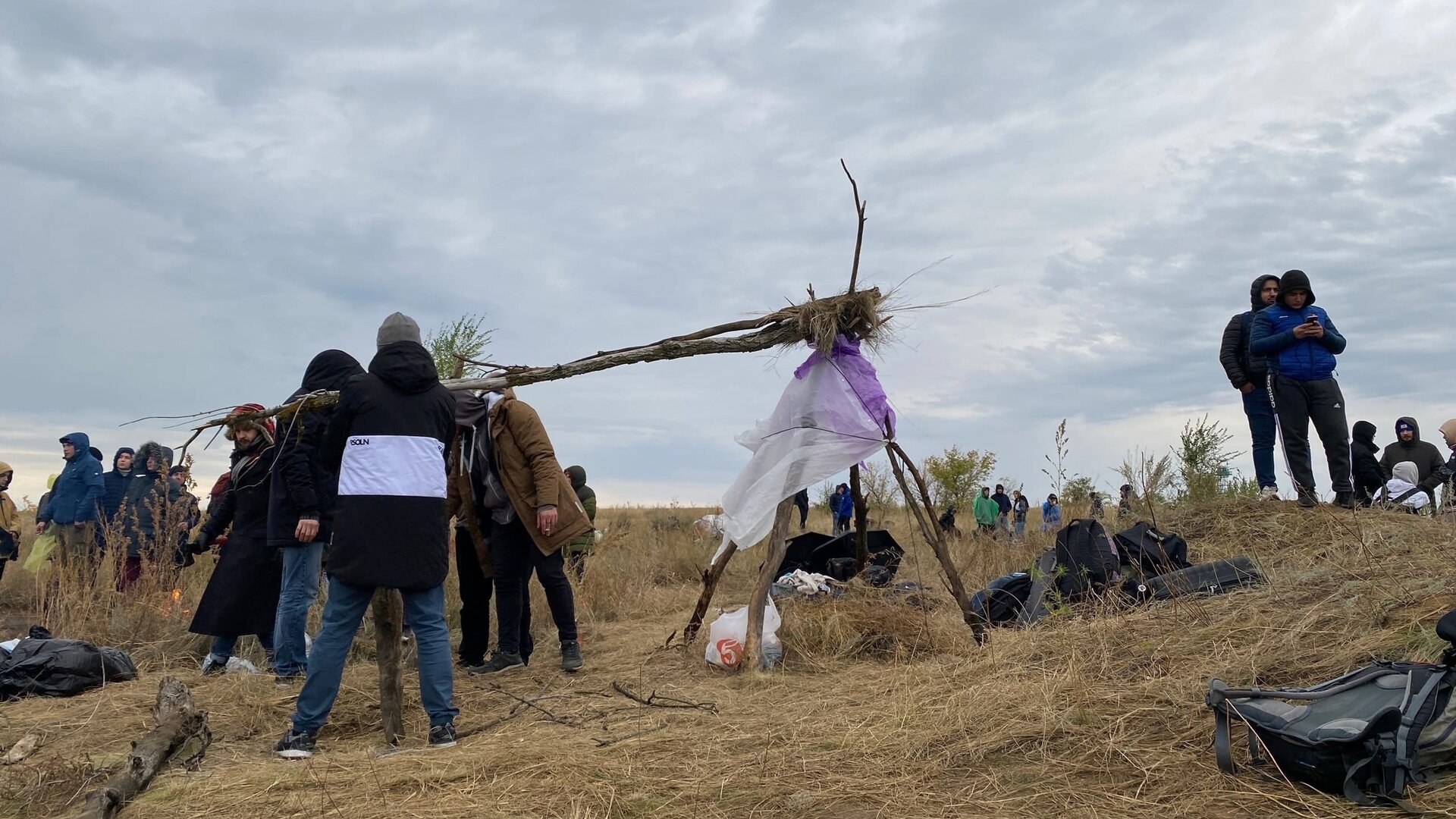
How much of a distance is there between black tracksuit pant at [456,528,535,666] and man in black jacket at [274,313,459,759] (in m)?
1.87

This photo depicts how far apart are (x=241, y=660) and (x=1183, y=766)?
5397 mm

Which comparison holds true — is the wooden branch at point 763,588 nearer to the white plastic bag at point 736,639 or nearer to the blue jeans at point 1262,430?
the white plastic bag at point 736,639

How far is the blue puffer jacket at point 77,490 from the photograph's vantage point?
927 centimetres

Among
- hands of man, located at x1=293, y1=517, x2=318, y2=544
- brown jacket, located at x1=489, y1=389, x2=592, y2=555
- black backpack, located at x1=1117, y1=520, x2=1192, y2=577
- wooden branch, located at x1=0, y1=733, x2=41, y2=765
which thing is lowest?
wooden branch, located at x1=0, y1=733, x2=41, y2=765

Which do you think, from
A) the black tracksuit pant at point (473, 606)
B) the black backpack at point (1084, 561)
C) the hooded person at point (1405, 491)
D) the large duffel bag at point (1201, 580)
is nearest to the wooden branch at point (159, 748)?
the black tracksuit pant at point (473, 606)

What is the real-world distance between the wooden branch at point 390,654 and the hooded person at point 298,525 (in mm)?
1129

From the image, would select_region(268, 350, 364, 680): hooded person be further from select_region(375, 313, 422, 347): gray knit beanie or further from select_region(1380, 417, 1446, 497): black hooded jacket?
select_region(1380, 417, 1446, 497): black hooded jacket

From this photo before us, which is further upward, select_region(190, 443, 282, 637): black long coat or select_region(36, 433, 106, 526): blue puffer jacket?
select_region(36, 433, 106, 526): blue puffer jacket

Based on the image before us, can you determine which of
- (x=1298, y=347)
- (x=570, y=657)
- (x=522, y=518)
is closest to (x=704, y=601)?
(x=570, y=657)

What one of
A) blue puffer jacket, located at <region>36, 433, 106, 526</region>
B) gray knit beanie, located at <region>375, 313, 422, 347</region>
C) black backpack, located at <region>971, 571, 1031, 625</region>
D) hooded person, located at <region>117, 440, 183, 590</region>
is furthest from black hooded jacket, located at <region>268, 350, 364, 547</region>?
blue puffer jacket, located at <region>36, 433, 106, 526</region>

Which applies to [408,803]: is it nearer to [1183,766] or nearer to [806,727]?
[806,727]

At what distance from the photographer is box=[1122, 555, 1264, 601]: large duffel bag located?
5.85 meters

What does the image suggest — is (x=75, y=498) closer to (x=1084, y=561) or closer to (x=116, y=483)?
(x=116, y=483)

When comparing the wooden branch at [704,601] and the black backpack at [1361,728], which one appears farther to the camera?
the wooden branch at [704,601]
